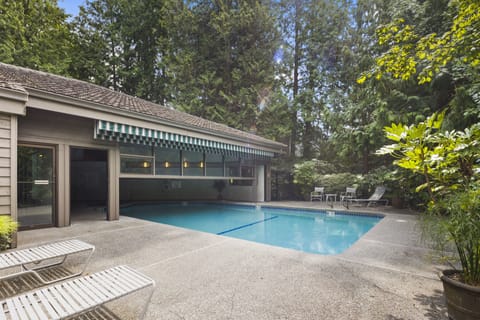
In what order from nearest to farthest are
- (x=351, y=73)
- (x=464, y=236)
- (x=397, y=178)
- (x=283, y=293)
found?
(x=464, y=236) → (x=283, y=293) → (x=397, y=178) → (x=351, y=73)

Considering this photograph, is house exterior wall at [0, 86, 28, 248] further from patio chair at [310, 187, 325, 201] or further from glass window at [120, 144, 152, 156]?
patio chair at [310, 187, 325, 201]

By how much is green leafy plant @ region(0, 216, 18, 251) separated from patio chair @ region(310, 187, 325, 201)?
1248 centimetres

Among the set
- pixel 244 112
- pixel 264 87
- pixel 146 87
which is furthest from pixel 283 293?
pixel 146 87

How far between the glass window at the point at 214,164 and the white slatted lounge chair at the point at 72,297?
895 cm

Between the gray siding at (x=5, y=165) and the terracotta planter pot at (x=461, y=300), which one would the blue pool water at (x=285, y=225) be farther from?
the gray siding at (x=5, y=165)

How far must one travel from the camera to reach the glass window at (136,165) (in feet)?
26.0

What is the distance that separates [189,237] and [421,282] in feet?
14.0

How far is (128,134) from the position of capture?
7.26m

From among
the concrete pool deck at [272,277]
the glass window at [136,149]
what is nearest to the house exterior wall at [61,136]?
the glass window at [136,149]

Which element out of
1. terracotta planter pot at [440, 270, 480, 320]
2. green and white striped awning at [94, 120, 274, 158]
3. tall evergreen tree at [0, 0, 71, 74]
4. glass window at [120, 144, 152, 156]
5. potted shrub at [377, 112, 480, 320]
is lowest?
terracotta planter pot at [440, 270, 480, 320]

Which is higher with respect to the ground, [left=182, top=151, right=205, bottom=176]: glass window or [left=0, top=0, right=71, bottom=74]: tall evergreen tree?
[left=0, top=0, right=71, bottom=74]: tall evergreen tree

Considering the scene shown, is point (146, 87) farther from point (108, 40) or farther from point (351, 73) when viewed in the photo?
point (351, 73)

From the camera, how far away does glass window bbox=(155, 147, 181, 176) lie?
29.5 ft

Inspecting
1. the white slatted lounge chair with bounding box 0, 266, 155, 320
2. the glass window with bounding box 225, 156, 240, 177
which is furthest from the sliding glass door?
the glass window with bounding box 225, 156, 240, 177
